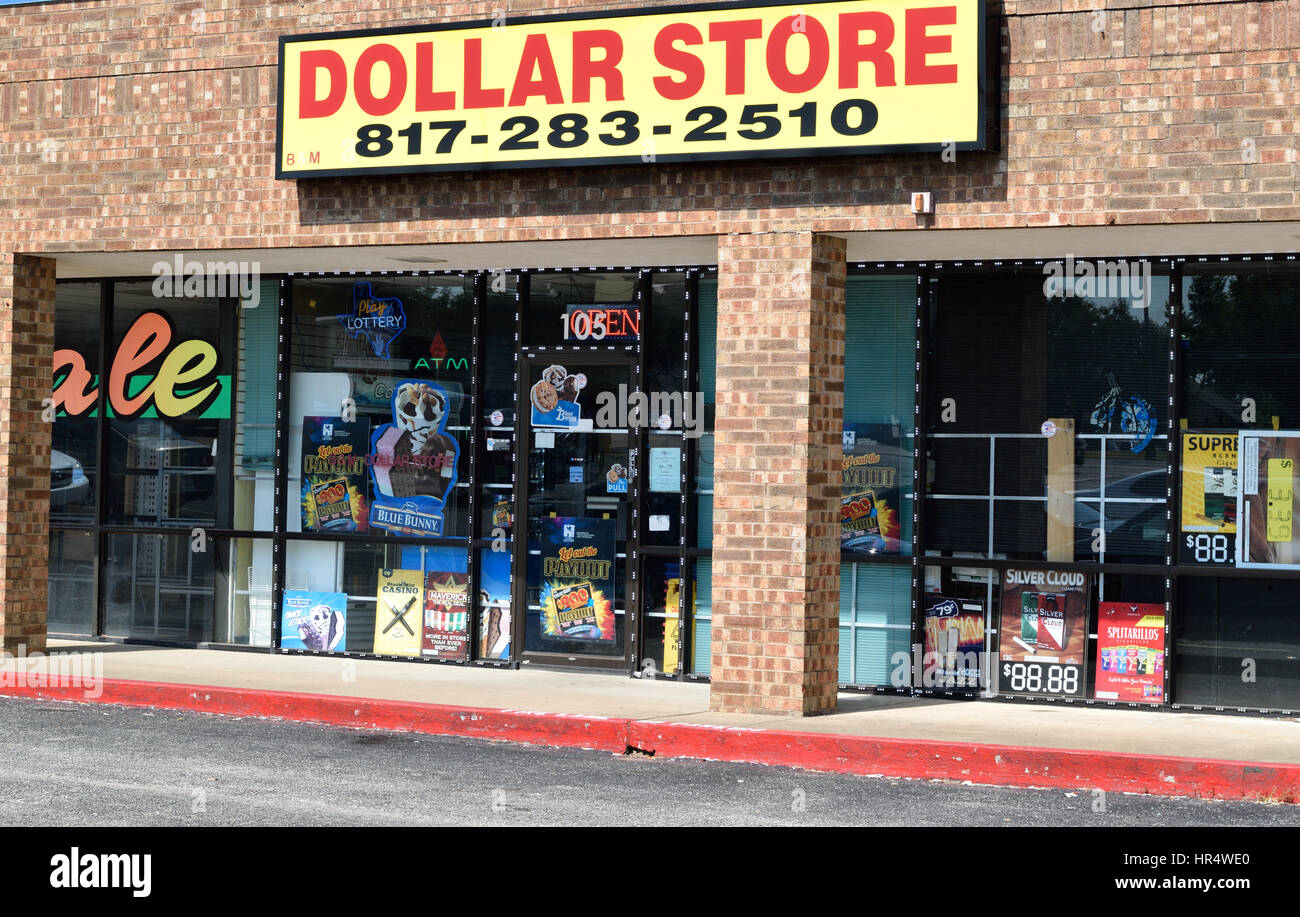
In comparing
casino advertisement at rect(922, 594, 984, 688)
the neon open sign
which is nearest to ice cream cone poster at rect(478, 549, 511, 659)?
the neon open sign

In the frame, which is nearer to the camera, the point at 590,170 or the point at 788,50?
the point at 788,50

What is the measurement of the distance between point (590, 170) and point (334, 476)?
14.7ft

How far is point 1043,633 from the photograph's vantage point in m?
13.1

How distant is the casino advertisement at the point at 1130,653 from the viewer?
41.9 feet

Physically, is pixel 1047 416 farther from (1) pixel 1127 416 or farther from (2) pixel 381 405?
(2) pixel 381 405

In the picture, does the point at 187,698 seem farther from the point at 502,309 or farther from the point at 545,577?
the point at 502,309

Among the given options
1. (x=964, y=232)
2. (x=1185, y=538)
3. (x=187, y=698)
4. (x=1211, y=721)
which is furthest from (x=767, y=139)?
(x=187, y=698)

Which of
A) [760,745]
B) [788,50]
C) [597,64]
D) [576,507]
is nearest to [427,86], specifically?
[597,64]

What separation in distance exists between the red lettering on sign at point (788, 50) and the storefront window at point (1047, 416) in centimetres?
225

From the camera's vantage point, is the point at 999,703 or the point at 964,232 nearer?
the point at 964,232

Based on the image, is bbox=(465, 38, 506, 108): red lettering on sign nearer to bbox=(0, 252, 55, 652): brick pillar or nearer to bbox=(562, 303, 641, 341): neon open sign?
bbox=(562, 303, 641, 341): neon open sign

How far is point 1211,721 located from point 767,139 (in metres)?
5.39

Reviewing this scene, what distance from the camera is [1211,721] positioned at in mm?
12156

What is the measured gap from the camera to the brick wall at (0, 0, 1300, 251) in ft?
36.6
